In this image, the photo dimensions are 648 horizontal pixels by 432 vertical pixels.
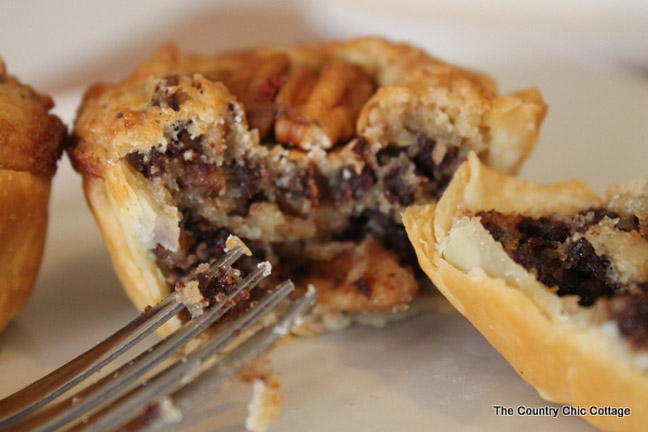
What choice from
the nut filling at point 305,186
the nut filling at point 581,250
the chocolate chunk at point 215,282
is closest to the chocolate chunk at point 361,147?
the nut filling at point 305,186

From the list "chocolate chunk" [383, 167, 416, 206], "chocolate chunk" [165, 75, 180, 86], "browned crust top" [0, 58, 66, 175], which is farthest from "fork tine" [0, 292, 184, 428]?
"chocolate chunk" [383, 167, 416, 206]

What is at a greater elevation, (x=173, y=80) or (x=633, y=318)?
(x=173, y=80)

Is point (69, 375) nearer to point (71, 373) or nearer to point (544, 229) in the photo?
point (71, 373)

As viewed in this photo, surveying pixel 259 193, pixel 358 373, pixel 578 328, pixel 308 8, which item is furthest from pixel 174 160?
pixel 308 8

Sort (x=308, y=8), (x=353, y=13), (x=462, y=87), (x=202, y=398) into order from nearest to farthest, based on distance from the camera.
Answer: (x=202, y=398), (x=462, y=87), (x=353, y=13), (x=308, y=8)

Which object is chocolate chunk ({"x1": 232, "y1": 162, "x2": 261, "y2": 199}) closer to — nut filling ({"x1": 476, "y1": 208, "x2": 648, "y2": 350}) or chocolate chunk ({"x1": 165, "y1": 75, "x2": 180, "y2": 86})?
chocolate chunk ({"x1": 165, "y1": 75, "x2": 180, "y2": 86})

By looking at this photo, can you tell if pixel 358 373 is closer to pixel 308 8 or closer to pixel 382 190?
pixel 382 190

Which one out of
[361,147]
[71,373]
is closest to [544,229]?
[361,147]
